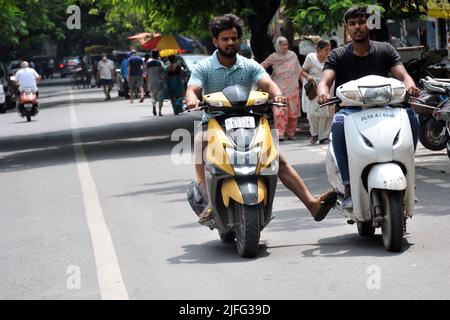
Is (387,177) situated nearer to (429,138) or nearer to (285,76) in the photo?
(429,138)

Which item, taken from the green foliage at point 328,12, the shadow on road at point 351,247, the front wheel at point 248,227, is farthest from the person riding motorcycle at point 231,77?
the green foliage at point 328,12

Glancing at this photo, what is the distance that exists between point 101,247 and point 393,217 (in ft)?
8.26

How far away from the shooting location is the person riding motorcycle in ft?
29.5

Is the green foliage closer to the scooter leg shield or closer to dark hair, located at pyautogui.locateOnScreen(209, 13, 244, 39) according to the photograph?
dark hair, located at pyautogui.locateOnScreen(209, 13, 244, 39)

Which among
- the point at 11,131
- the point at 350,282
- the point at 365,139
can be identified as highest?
the point at 365,139

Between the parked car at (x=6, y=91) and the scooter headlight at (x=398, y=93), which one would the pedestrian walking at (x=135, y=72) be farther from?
the scooter headlight at (x=398, y=93)

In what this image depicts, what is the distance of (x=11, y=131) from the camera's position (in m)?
30.8

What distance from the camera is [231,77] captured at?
29.9 feet

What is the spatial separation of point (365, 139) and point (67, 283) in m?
2.36

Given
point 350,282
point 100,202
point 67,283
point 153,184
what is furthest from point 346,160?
point 153,184

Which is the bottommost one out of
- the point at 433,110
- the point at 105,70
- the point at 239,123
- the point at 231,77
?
the point at 105,70

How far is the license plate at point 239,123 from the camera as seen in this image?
8.49 meters

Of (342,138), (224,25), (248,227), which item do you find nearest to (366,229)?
(342,138)
